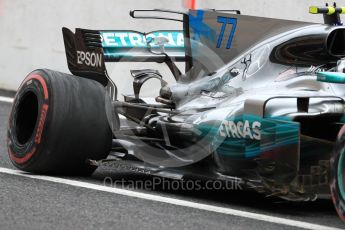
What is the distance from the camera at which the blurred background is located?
10.7m

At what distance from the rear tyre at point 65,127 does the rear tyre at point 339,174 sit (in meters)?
2.08

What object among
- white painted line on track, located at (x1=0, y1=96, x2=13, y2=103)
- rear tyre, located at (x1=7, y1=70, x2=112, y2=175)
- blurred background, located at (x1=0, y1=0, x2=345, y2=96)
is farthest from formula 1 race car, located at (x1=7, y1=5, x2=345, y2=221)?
white painted line on track, located at (x1=0, y1=96, x2=13, y2=103)

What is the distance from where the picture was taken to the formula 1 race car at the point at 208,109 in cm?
584

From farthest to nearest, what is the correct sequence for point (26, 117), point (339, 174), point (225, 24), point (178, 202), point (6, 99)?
point (6, 99), point (26, 117), point (225, 24), point (178, 202), point (339, 174)

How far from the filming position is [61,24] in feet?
37.8

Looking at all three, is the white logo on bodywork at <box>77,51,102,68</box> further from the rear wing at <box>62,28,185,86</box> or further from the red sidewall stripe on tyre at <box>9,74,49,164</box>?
the red sidewall stripe on tyre at <box>9,74,49,164</box>

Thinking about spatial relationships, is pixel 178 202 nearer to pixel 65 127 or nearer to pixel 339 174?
pixel 65 127

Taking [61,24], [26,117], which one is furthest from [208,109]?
[61,24]

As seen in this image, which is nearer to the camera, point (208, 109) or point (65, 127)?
point (208, 109)

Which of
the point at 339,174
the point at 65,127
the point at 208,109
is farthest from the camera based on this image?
the point at 65,127

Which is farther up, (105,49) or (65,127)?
(105,49)

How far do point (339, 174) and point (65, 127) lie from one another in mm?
2214

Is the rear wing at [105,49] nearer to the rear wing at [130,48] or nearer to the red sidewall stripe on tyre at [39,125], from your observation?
the rear wing at [130,48]

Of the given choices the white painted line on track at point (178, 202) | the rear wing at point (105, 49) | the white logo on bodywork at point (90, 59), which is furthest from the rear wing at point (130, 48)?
the white painted line on track at point (178, 202)
